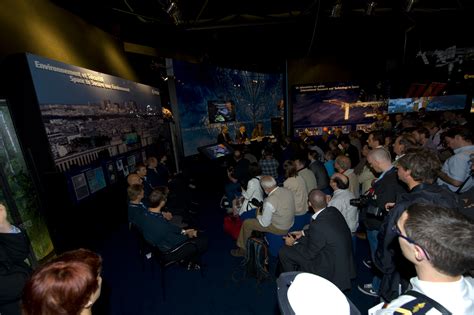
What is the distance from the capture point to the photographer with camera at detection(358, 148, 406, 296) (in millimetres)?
2393

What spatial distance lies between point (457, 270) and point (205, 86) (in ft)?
25.4

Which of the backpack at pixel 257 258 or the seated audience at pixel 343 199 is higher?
the seated audience at pixel 343 199

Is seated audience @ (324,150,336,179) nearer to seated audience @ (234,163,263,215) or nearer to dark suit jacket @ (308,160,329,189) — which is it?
dark suit jacket @ (308,160,329,189)

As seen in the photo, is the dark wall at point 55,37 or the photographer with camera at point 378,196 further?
the dark wall at point 55,37

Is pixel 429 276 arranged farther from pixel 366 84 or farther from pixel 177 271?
pixel 366 84

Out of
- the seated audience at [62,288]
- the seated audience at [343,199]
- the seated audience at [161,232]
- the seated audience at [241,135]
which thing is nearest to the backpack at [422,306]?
the seated audience at [62,288]

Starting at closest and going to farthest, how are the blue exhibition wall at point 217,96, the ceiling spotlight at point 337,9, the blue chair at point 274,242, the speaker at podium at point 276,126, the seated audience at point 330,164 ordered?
the blue chair at point 274,242, the ceiling spotlight at point 337,9, the seated audience at point 330,164, the blue exhibition wall at point 217,96, the speaker at podium at point 276,126

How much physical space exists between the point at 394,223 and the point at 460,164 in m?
1.95

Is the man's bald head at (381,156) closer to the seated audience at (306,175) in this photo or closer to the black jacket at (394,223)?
the black jacket at (394,223)

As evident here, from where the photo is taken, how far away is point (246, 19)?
6023 millimetres

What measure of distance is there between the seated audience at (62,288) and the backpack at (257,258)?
2.06 meters

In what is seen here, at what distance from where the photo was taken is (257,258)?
9.78 ft

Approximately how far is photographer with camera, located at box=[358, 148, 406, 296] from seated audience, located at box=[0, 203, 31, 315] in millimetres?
2999

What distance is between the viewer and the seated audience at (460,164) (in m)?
2.81
